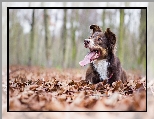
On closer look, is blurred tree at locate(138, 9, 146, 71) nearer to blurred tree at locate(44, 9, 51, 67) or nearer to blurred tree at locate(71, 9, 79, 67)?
blurred tree at locate(71, 9, 79, 67)

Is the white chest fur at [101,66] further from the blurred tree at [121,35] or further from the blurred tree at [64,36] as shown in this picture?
the blurred tree at [64,36]

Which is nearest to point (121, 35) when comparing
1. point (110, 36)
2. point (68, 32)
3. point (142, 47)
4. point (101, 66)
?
point (110, 36)

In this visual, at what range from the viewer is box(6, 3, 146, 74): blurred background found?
136 inches

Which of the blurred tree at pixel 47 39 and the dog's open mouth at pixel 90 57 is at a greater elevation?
the blurred tree at pixel 47 39

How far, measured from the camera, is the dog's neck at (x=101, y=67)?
11.3 ft

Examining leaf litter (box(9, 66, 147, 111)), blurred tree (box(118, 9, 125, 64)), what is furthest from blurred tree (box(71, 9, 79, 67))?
blurred tree (box(118, 9, 125, 64))

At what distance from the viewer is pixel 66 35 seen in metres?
3.49

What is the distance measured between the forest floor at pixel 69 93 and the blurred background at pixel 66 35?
3.4 inches

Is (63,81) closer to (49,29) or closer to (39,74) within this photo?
(39,74)

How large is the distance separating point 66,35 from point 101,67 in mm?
404

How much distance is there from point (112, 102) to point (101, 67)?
31cm

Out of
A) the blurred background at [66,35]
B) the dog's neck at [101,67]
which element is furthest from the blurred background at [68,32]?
the dog's neck at [101,67]

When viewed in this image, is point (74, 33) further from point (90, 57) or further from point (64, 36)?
point (90, 57)

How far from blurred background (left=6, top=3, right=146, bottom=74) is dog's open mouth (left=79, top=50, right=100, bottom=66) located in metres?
0.04
